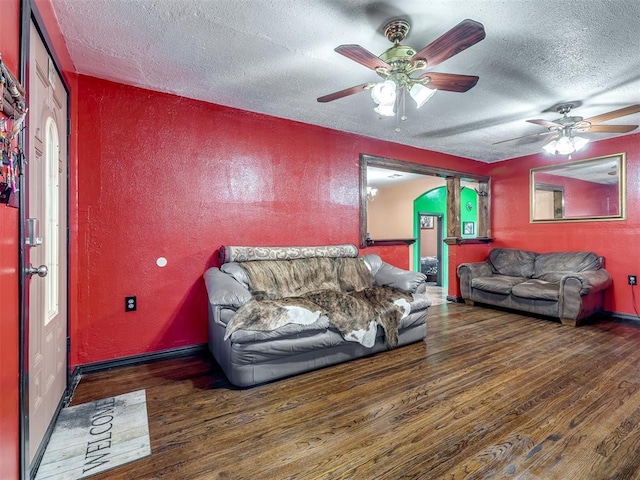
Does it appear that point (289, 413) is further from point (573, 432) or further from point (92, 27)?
point (92, 27)

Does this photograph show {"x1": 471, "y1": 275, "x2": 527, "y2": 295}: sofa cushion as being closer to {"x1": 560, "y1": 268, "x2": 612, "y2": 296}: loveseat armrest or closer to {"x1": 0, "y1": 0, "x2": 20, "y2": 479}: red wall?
{"x1": 560, "y1": 268, "x2": 612, "y2": 296}: loveseat armrest

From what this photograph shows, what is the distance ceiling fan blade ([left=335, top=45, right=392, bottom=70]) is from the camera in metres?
1.72

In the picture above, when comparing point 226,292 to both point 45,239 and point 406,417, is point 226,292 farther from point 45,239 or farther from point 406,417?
→ point 406,417

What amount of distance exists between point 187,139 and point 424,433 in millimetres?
2955

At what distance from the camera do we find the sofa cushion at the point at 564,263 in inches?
166

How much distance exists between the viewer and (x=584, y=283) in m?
3.60

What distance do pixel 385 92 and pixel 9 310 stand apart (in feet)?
7.23

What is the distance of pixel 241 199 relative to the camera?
A: 10.6 feet

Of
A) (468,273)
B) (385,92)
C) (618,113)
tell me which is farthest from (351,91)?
(468,273)

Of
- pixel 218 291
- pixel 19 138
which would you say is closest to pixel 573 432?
pixel 218 291

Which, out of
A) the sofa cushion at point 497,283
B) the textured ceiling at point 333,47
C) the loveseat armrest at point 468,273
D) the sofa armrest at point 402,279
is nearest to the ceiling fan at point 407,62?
the textured ceiling at point 333,47

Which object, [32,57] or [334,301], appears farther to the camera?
[334,301]

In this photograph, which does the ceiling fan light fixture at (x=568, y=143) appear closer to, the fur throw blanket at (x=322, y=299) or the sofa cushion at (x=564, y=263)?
the sofa cushion at (x=564, y=263)

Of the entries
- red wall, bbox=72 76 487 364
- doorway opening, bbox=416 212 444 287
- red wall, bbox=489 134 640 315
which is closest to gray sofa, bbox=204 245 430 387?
red wall, bbox=72 76 487 364
